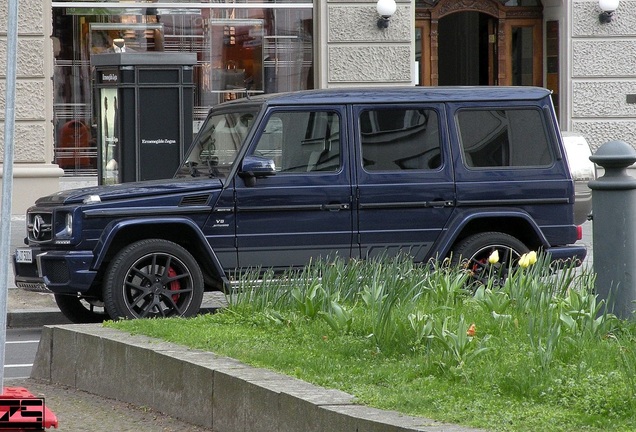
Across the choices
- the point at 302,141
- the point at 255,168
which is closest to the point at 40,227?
the point at 255,168

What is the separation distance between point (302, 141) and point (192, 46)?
10193 mm

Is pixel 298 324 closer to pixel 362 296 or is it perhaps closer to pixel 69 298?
pixel 362 296

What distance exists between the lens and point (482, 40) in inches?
874

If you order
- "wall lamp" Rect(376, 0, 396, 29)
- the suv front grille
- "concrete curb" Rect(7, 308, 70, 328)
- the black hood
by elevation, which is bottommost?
"concrete curb" Rect(7, 308, 70, 328)

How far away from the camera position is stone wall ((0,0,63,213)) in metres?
18.5

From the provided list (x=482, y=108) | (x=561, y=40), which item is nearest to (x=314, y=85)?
(x=561, y=40)

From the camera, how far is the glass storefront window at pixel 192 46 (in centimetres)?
1920

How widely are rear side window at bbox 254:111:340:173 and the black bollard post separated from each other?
12.0ft

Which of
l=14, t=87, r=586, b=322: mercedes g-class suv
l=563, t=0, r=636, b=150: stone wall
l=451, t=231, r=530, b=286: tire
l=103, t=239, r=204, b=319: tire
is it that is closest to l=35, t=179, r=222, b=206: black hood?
l=14, t=87, r=586, b=322: mercedes g-class suv

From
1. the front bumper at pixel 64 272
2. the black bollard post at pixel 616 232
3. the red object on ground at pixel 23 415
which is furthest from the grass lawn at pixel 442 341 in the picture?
the front bumper at pixel 64 272

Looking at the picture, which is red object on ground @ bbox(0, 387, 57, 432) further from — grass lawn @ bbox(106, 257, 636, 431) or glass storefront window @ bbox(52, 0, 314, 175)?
glass storefront window @ bbox(52, 0, 314, 175)

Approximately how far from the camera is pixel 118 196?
31.8 ft

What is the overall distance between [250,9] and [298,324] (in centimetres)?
1330

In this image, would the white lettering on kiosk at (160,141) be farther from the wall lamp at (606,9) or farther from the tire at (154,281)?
the wall lamp at (606,9)
